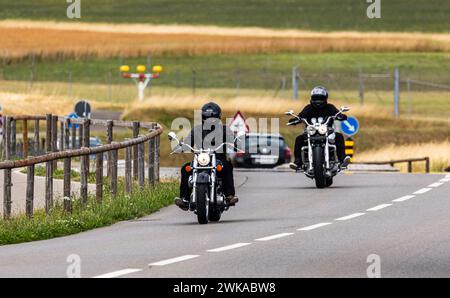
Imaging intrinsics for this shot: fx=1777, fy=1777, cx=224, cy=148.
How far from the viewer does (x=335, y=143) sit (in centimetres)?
3119

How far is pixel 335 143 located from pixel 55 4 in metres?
109

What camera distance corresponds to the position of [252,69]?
115m

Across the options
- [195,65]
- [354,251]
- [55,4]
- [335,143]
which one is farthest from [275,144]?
[55,4]

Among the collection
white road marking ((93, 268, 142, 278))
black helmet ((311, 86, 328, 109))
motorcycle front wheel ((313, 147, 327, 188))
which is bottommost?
white road marking ((93, 268, 142, 278))

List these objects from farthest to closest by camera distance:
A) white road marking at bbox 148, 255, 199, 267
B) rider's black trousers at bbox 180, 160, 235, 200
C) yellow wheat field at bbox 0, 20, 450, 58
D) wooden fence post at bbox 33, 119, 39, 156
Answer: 1. yellow wheat field at bbox 0, 20, 450, 58
2. wooden fence post at bbox 33, 119, 39, 156
3. rider's black trousers at bbox 180, 160, 235, 200
4. white road marking at bbox 148, 255, 199, 267

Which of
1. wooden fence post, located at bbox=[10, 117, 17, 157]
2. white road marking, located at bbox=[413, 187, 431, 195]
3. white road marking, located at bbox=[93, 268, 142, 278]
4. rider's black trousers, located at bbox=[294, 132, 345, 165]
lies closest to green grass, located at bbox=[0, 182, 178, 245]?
rider's black trousers, located at bbox=[294, 132, 345, 165]

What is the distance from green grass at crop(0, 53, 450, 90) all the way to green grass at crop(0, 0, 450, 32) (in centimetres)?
634

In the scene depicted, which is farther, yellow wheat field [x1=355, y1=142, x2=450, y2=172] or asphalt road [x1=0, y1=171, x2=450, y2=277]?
yellow wheat field [x1=355, y1=142, x2=450, y2=172]

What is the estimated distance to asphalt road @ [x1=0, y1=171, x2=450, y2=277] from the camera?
16656 millimetres

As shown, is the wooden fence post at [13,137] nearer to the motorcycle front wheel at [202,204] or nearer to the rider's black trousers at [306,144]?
the rider's black trousers at [306,144]

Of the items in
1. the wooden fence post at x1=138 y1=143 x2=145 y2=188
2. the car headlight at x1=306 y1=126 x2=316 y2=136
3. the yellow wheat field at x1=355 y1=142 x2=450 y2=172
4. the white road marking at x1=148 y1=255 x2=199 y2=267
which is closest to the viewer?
the white road marking at x1=148 y1=255 x2=199 y2=267

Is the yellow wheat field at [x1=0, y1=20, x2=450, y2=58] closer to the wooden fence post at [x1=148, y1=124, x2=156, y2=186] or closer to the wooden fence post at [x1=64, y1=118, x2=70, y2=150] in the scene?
the wooden fence post at [x1=64, y1=118, x2=70, y2=150]

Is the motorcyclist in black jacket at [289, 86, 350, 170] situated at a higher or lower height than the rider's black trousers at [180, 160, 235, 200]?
higher

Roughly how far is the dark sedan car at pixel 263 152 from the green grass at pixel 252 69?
43.2 m
